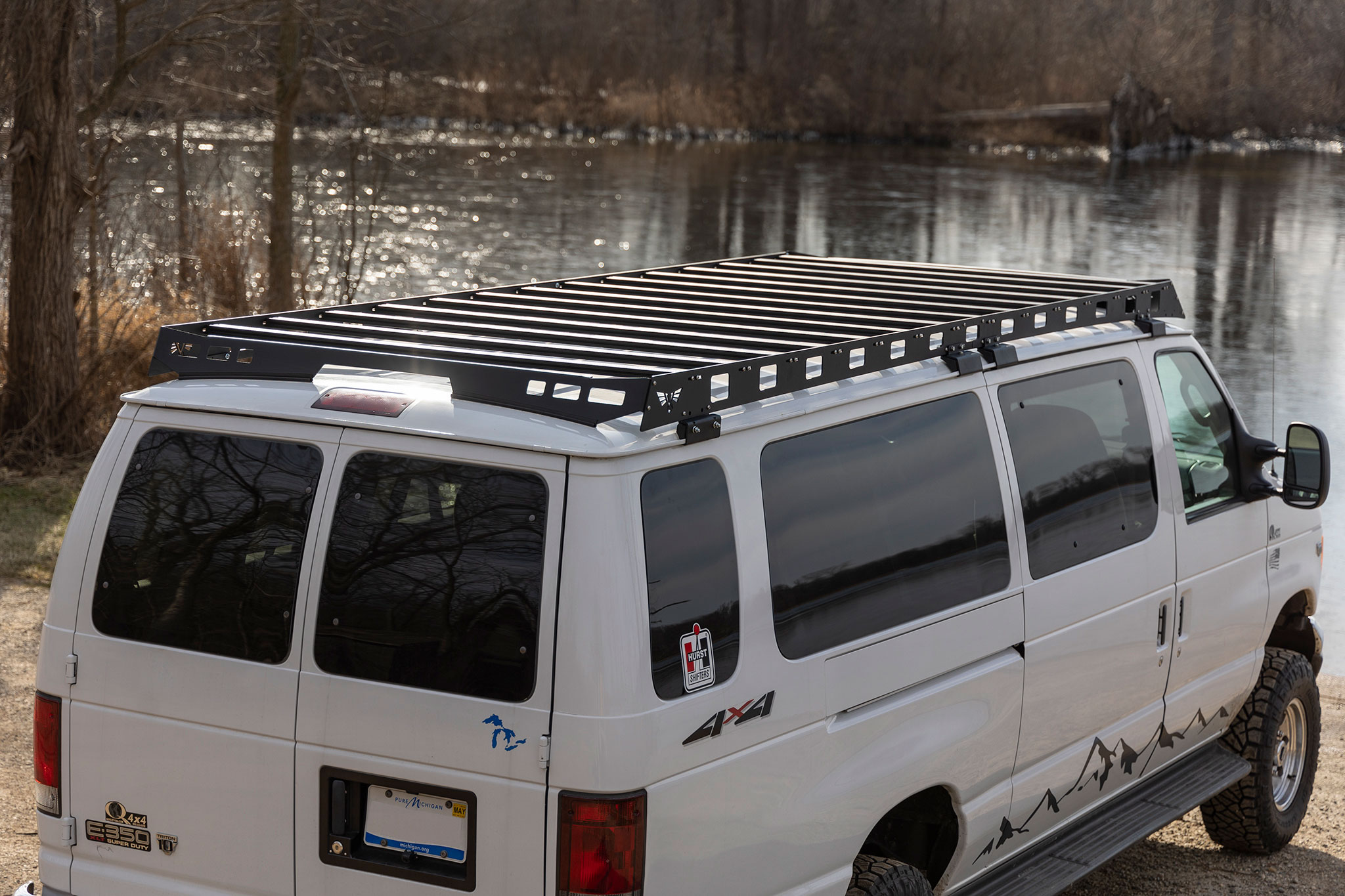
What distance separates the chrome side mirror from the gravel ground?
4.96 feet

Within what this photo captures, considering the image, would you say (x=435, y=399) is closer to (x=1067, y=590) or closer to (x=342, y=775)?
(x=342, y=775)

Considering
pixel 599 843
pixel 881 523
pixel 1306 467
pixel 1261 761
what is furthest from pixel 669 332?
pixel 1261 761

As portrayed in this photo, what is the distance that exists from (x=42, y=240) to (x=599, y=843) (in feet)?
31.6

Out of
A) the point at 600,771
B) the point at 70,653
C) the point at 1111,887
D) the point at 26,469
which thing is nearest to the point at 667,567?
the point at 600,771

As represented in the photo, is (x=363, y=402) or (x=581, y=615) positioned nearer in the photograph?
(x=581, y=615)

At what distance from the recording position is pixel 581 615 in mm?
2941

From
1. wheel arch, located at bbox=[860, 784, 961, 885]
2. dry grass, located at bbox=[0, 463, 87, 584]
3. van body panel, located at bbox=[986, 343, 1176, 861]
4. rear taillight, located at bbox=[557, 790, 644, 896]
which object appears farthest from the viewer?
dry grass, located at bbox=[0, 463, 87, 584]

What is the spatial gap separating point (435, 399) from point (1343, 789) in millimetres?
5139

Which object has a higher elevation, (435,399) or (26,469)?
(435,399)

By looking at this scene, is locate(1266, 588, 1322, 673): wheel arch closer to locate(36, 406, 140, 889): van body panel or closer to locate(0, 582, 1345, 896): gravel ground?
locate(0, 582, 1345, 896): gravel ground

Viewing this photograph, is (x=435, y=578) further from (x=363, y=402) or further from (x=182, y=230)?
(x=182, y=230)

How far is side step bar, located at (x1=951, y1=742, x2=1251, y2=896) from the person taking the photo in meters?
4.27

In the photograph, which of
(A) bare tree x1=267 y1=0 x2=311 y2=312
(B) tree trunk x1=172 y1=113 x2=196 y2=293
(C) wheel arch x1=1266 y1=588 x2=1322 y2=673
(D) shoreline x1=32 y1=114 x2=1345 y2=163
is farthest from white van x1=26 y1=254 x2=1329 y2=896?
(D) shoreline x1=32 y1=114 x2=1345 y2=163

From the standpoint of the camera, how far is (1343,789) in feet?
21.5
